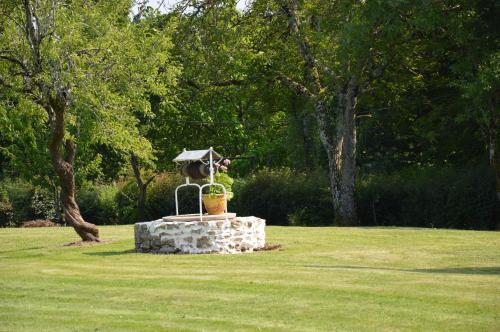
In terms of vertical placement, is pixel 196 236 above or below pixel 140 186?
below

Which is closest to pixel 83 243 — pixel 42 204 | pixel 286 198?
pixel 286 198

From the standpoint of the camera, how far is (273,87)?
35.1 meters

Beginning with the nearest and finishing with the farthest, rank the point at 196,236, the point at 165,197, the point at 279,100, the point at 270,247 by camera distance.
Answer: the point at 196,236
the point at 270,247
the point at 279,100
the point at 165,197

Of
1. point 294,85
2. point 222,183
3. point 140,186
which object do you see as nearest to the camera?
point 222,183

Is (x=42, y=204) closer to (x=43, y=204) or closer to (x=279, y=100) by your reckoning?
(x=43, y=204)

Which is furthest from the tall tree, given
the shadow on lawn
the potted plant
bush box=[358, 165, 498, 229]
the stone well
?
the shadow on lawn

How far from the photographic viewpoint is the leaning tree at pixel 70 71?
2038 cm

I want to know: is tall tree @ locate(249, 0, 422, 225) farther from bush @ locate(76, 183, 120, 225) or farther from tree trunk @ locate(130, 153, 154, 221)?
bush @ locate(76, 183, 120, 225)

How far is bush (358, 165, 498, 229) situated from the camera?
2977 cm

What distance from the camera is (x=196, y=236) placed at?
19.2 m

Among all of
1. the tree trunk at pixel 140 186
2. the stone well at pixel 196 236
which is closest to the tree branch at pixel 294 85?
the tree trunk at pixel 140 186

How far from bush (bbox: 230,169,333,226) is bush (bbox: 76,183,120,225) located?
7480 millimetres

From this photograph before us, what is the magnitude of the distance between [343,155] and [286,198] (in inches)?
158

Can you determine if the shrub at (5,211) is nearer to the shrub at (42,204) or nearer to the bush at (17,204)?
the bush at (17,204)
